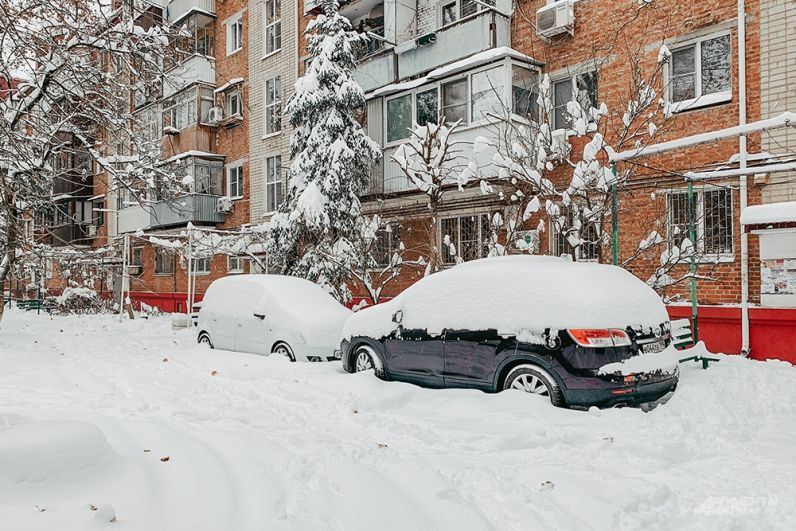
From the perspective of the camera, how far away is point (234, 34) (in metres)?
24.0

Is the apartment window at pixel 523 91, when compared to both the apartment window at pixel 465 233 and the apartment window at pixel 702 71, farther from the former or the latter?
the apartment window at pixel 702 71

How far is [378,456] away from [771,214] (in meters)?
7.33

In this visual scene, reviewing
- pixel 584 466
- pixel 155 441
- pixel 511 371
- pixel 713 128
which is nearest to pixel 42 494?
pixel 155 441

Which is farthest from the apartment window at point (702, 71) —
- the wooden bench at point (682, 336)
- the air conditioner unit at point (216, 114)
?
the air conditioner unit at point (216, 114)

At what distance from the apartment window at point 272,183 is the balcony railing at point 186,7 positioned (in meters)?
7.74

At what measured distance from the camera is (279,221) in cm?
1598

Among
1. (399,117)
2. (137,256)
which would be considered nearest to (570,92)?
(399,117)

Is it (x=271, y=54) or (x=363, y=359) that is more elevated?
(x=271, y=54)

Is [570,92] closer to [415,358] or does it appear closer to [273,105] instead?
[415,358]

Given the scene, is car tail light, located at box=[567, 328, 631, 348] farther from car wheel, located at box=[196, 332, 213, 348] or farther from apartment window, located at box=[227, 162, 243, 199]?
apartment window, located at box=[227, 162, 243, 199]

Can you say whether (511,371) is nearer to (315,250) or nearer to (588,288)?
(588,288)

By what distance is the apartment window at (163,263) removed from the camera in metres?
26.2

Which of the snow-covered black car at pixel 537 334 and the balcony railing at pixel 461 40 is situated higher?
the balcony railing at pixel 461 40

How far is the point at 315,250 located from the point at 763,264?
9.78m
